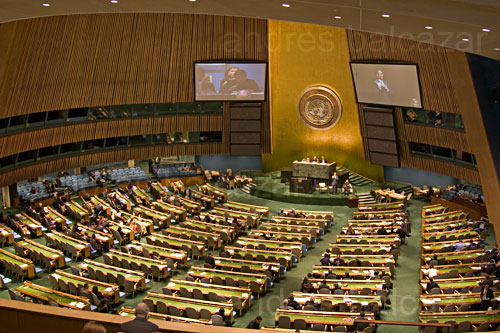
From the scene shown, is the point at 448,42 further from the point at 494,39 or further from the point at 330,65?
the point at 330,65

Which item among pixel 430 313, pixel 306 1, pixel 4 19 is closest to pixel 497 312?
pixel 430 313

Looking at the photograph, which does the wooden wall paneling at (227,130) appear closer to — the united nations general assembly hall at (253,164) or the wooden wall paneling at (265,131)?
the united nations general assembly hall at (253,164)

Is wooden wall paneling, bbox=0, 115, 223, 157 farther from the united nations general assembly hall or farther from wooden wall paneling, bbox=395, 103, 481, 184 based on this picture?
→ wooden wall paneling, bbox=395, 103, 481, 184

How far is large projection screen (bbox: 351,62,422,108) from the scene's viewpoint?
21.5m

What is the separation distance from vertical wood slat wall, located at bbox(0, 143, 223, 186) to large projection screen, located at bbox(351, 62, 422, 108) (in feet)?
27.9

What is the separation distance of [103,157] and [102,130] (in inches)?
58.4

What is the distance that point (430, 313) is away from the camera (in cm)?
1334

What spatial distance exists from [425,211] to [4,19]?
64.9ft

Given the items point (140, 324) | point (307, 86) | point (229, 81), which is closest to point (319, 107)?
point (307, 86)

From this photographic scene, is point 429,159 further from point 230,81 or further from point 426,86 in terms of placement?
point 230,81

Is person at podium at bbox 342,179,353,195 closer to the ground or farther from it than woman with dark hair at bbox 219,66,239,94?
closer to the ground

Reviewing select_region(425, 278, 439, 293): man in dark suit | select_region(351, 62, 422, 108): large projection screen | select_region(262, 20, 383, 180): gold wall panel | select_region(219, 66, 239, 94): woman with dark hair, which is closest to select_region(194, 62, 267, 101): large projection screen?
select_region(219, 66, 239, 94): woman with dark hair

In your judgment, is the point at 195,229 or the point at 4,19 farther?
the point at 195,229

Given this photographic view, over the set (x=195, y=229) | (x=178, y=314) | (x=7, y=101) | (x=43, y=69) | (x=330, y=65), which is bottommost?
(x=178, y=314)
